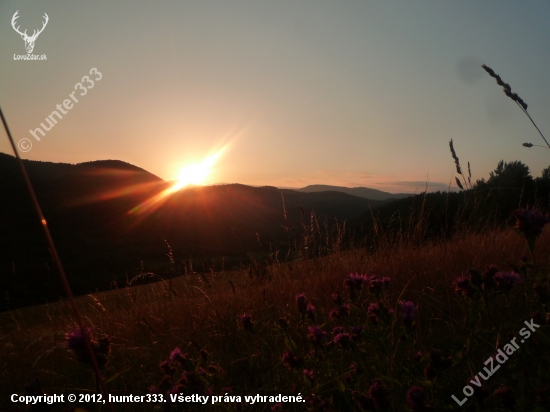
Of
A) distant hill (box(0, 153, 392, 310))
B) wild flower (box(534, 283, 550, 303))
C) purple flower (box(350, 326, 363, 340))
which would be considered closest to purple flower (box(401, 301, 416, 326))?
purple flower (box(350, 326, 363, 340))

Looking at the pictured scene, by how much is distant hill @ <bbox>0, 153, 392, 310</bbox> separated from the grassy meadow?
26111 mm

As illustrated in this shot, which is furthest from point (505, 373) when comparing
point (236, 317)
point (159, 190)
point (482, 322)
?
point (159, 190)

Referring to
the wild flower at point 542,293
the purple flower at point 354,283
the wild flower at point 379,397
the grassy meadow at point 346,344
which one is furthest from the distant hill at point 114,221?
the wild flower at point 379,397

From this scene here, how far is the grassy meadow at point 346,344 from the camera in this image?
1.18 m

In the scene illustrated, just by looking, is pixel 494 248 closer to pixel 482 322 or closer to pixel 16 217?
pixel 482 322

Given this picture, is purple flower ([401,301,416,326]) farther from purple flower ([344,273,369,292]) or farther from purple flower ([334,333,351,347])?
purple flower ([344,273,369,292])

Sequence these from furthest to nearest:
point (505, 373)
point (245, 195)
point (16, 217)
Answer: point (245, 195) < point (16, 217) < point (505, 373)

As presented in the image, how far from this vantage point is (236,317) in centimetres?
291

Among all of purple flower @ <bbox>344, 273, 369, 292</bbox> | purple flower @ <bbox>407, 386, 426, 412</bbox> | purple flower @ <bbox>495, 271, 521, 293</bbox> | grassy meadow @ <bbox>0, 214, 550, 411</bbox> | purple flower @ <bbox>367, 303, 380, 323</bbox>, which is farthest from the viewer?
purple flower @ <bbox>344, 273, 369, 292</bbox>

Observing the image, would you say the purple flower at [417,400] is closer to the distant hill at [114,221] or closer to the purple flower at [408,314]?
the purple flower at [408,314]

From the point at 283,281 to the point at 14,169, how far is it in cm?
5646

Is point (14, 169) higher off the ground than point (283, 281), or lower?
higher

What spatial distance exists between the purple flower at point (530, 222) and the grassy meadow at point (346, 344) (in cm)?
1

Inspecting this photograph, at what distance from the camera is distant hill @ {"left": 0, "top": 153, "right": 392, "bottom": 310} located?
33531 mm
